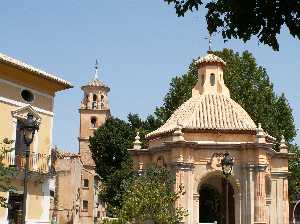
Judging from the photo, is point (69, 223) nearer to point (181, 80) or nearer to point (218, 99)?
point (181, 80)

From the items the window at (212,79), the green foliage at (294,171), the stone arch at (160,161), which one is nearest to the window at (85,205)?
the green foliage at (294,171)

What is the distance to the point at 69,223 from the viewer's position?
54344mm

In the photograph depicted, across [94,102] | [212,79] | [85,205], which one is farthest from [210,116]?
[94,102]

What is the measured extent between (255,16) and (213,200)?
101 feet

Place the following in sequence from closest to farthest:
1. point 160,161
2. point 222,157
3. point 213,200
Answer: point 222,157, point 160,161, point 213,200

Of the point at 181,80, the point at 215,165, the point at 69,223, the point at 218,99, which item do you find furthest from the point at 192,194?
the point at 69,223

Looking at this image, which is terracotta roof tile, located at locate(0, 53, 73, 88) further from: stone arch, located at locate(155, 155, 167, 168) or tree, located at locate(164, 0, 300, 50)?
tree, located at locate(164, 0, 300, 50)

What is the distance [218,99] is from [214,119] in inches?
120

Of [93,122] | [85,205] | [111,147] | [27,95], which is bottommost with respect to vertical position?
[85,205]

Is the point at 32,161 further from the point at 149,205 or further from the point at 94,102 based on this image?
the point at 94,102

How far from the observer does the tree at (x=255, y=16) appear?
23.3ft

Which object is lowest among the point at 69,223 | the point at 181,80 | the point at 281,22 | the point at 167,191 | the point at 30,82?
the point at 69,223

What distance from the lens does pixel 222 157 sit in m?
30.3

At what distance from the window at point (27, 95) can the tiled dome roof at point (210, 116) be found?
31.8 feet
